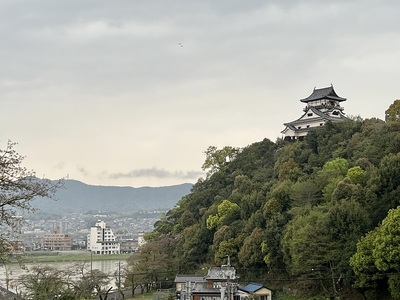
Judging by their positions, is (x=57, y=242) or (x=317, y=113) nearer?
(x=317, y=113)

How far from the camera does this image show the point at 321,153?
29656mm

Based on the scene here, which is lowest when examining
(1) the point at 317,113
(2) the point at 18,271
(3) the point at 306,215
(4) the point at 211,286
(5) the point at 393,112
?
(2) the point at 18,271

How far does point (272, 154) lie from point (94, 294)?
1586 cm

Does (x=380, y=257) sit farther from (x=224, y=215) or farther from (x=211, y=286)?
(x=224, y=215)

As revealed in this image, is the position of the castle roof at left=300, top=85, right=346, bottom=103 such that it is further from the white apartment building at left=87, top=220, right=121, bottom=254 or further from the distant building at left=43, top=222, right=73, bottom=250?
the distant building at left=43, top=222, right=73, bottom=250

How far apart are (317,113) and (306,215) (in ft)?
47.8

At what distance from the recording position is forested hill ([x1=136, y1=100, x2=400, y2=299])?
19.2 m

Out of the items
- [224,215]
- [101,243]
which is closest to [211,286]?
[224,215]

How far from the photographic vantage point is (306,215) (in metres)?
22.0

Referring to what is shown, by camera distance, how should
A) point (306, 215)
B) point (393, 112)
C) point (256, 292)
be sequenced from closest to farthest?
1. point (256, 292)
2. point (306, 215)
3. point (393, 112)

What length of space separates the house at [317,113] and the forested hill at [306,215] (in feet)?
5.22

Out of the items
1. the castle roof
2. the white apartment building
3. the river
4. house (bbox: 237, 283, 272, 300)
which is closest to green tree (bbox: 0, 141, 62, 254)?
the river

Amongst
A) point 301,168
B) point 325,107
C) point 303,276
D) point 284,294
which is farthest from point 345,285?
point 325,107

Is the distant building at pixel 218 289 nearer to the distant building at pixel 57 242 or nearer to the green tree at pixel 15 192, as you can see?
the green tree at pixel 15 192
